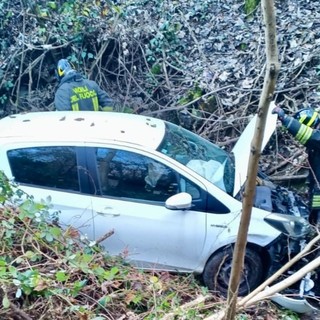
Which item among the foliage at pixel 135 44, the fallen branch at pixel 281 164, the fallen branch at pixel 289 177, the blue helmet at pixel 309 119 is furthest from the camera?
the foliage at pixel 135 44

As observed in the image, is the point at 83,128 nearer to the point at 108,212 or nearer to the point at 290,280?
the point at 108,212

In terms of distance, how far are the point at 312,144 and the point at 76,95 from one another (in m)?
3.21

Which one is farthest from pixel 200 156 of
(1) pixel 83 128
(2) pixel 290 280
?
(2) pixel 290 280

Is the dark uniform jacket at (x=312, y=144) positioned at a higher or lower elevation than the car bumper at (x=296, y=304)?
higher

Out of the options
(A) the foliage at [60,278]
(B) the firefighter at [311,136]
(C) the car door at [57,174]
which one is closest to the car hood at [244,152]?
(B) the firefighter at [311,136]

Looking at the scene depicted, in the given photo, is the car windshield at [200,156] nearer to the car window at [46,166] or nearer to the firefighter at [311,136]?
the firefighter at [311,136]

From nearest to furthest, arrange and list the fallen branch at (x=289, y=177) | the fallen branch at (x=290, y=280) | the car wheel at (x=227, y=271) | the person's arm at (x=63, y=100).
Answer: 1. the fallen branch at (x=290, y=280)
2. the car wheel at (x=227, y=271)
3. the person's arm at (x=63, y=100)
4. the fallen branch at (x=289, y=177)

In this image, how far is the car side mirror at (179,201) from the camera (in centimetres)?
484

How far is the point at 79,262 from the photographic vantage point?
3719 millimetres

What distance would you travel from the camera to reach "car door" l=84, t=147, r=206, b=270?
502cm

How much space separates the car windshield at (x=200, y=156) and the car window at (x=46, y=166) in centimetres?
88

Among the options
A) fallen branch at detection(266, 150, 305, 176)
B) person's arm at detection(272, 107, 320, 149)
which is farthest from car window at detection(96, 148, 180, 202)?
fallen branch at detection(266, 150, 305, 176)

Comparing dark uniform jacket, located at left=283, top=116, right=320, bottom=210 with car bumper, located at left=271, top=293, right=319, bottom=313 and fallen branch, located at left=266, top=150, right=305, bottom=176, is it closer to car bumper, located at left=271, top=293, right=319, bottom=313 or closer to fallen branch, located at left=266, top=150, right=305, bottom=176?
car bumper, located at left=271, top=293, right=319, bottom=313

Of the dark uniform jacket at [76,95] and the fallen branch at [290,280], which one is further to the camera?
the dark uniform jacket at [76,95]
